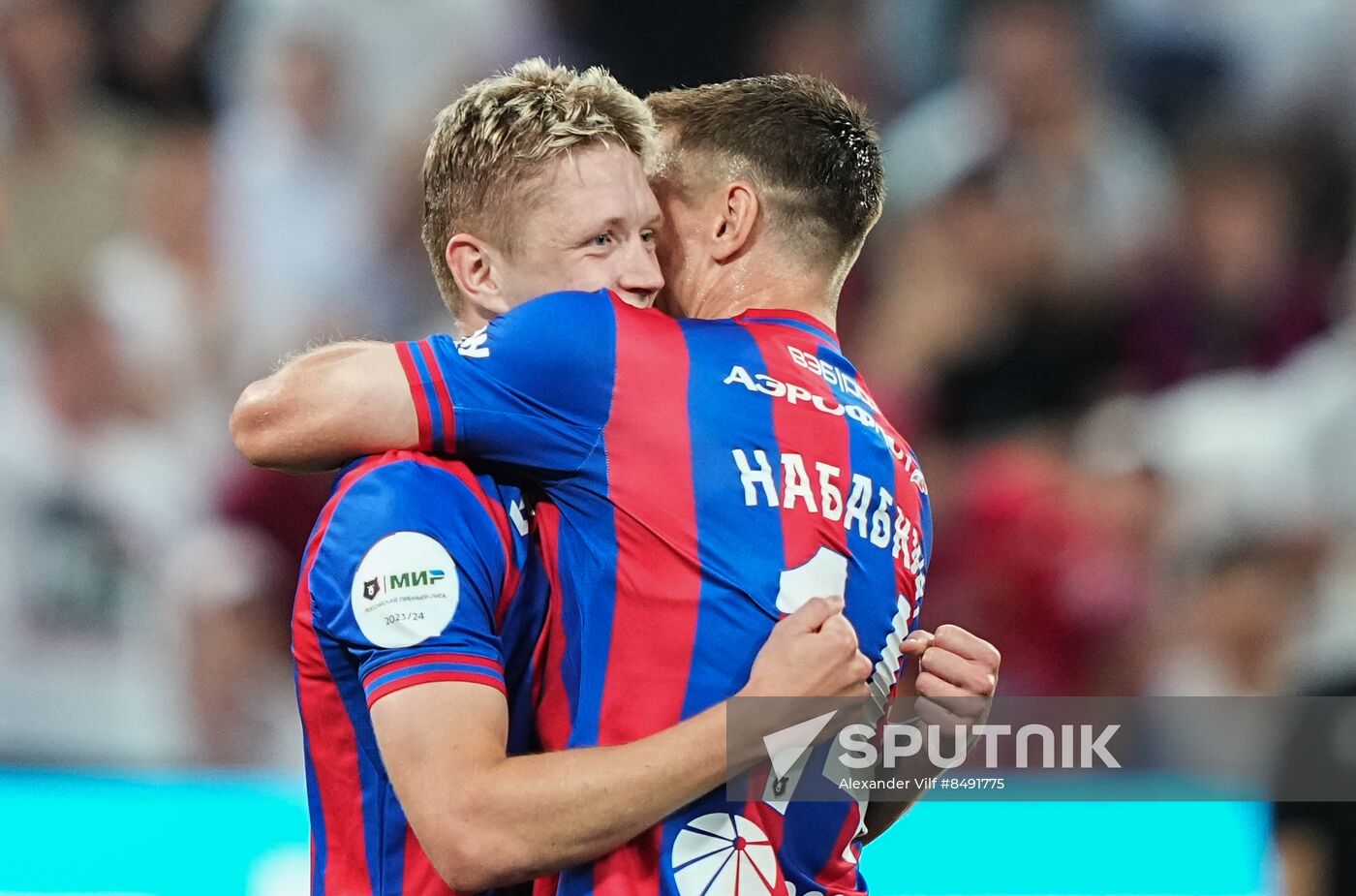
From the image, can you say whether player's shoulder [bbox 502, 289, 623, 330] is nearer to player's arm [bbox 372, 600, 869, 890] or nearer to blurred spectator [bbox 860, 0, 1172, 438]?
player's arm [bbox 372, 600, 869, 890]

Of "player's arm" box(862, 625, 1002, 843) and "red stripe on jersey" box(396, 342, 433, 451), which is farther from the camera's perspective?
"player's arm" box(862, 625, 1002, 843)

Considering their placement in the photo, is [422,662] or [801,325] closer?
[422,662]

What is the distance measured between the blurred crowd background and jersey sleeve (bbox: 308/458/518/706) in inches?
179

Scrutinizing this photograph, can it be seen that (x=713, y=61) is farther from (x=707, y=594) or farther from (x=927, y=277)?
(x=707, y=594)

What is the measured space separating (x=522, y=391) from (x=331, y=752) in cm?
67

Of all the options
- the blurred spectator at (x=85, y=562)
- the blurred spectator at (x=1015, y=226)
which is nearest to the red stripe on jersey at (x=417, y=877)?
the blurred spectator at (x=85, y=562)

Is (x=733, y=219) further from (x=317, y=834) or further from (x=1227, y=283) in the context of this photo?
(x=1227, y=283)

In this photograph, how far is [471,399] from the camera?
8.38 feet

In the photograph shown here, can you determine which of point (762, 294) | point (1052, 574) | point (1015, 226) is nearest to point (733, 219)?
point (762, 294)

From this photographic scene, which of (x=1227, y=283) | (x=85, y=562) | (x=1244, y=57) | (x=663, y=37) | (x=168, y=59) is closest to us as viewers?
(x=85, y=562)

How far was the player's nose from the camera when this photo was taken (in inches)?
113

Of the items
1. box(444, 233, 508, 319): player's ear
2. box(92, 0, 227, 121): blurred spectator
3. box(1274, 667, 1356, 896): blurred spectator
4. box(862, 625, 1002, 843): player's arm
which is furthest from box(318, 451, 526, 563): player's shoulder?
box(92, 0, 227, 121): blurred spectator

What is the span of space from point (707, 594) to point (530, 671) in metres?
0.33

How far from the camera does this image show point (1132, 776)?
20.2 feet
